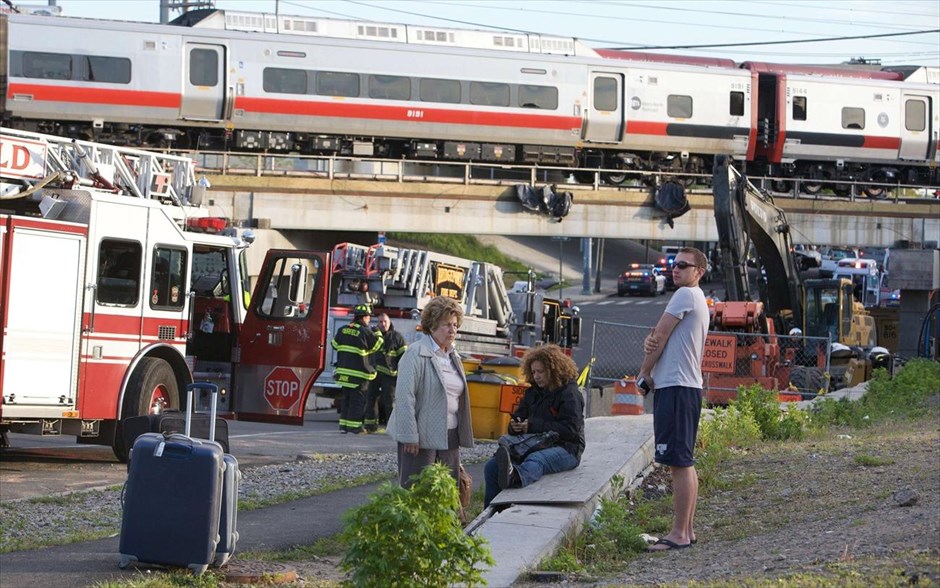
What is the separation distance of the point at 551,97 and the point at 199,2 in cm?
2576

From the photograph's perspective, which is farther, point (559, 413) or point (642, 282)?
point (642, 282)

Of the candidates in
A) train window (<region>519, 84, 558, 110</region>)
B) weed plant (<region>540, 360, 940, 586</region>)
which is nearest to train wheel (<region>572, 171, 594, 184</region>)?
train window (<region>519, 84, 558, 110</region>)

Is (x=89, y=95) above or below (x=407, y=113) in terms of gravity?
below

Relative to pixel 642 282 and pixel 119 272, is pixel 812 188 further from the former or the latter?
pixel 119 272

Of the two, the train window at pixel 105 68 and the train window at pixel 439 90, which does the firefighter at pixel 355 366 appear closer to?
the train window at pixel 105 68

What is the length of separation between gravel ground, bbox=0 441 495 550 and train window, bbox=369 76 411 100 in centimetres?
1973

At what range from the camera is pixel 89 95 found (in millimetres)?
30953

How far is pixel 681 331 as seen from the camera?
7715 millimetres

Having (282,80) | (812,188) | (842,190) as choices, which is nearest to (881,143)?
(812,188)

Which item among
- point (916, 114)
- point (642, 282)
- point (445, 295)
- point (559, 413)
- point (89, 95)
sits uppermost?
point (916, 114)

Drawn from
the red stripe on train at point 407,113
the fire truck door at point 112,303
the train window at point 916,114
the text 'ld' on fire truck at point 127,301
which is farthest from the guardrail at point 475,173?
the fire truck door at point 112,303

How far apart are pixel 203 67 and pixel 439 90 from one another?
20.4 ft

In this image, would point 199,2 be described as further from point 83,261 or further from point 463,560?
point 463,560

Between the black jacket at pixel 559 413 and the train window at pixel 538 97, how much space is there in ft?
85.6
